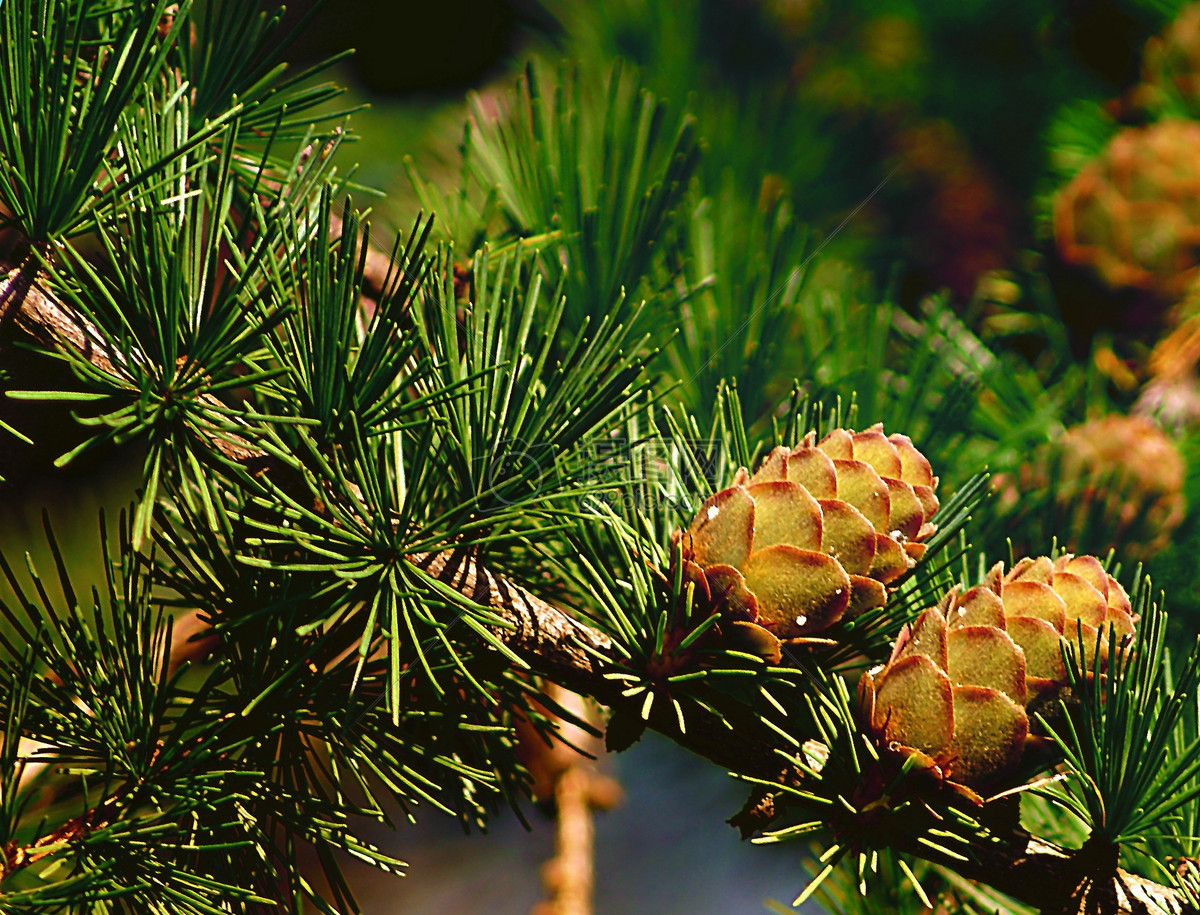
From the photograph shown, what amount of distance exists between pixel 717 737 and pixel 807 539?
59 mm

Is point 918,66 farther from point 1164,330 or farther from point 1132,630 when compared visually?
point 1132,630

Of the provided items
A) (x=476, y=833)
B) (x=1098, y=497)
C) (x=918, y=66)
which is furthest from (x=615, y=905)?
(x=918, y=66)

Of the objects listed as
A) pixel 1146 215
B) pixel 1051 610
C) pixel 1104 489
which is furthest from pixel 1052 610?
pixel 1146 215

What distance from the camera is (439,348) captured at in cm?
24

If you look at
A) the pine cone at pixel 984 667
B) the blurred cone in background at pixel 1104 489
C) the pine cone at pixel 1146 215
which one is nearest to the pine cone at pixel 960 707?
the pine cone at pixel 984 667

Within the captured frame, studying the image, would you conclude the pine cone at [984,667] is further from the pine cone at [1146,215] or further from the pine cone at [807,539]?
the pine cone at [1146,215]

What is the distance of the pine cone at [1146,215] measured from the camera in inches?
23.5

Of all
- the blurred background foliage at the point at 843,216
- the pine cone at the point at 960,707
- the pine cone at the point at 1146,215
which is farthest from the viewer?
the pine cone at the point at 1146,215

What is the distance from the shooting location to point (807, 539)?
0.23m

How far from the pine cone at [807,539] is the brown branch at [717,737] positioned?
0.11 ft

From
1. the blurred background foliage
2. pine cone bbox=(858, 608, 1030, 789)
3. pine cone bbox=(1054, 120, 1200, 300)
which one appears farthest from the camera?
pine cone bbox=(1054, 120, 1200, 300)

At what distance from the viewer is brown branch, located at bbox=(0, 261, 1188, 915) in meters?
0.23

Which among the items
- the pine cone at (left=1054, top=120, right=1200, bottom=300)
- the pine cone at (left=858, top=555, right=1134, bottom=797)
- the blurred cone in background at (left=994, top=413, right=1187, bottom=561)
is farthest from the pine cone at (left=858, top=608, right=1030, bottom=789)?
the pine cone at (left=1054, top=120, right=1200, bottom=300)

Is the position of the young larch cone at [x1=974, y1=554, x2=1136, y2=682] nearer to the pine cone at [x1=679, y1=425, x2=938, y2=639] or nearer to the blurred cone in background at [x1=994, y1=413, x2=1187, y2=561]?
the pine cone at [x1=679, y1=425, x2=938, y2=639]
